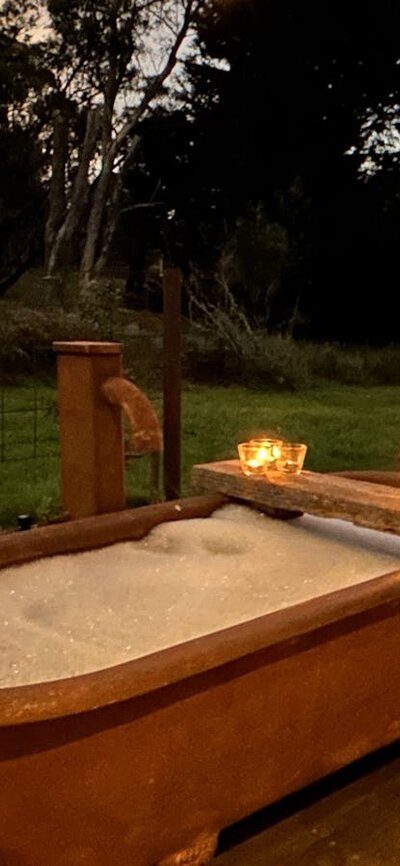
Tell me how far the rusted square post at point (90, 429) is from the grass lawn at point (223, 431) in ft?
3.60

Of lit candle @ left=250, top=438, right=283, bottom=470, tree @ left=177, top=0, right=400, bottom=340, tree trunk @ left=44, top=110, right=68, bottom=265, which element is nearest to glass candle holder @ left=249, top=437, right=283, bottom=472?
lit candle @ left=250, top=438, right=283, bottom=470

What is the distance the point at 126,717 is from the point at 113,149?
1218cm

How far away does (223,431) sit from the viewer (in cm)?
521

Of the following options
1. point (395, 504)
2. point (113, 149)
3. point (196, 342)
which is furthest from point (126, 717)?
point (113, 149)

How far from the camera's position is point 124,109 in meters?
12.9

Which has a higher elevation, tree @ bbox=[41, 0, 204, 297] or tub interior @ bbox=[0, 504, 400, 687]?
tree @ bbox=[41, 0, 204, 297]

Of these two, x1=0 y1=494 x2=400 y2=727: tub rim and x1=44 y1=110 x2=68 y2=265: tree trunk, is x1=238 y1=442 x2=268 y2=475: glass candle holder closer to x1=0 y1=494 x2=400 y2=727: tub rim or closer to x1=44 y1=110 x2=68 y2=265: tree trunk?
x1=0 y1=494 x2=400 y2=727: tub rim

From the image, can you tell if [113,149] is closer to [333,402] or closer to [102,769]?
[333,402]

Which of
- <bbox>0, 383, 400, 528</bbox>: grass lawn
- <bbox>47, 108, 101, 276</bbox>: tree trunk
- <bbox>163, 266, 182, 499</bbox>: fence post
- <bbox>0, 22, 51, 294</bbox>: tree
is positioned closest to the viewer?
<bbox>163, 266, 182, 499</bbox>: fence post

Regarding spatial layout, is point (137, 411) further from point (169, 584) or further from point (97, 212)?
point (97, 212)

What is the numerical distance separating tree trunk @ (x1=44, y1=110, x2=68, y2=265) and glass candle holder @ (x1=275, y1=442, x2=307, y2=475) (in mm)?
10727

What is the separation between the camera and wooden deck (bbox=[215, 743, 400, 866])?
1649mm

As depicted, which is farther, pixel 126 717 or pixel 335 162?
pixel 335 162

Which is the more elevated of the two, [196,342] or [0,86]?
[0,86]
